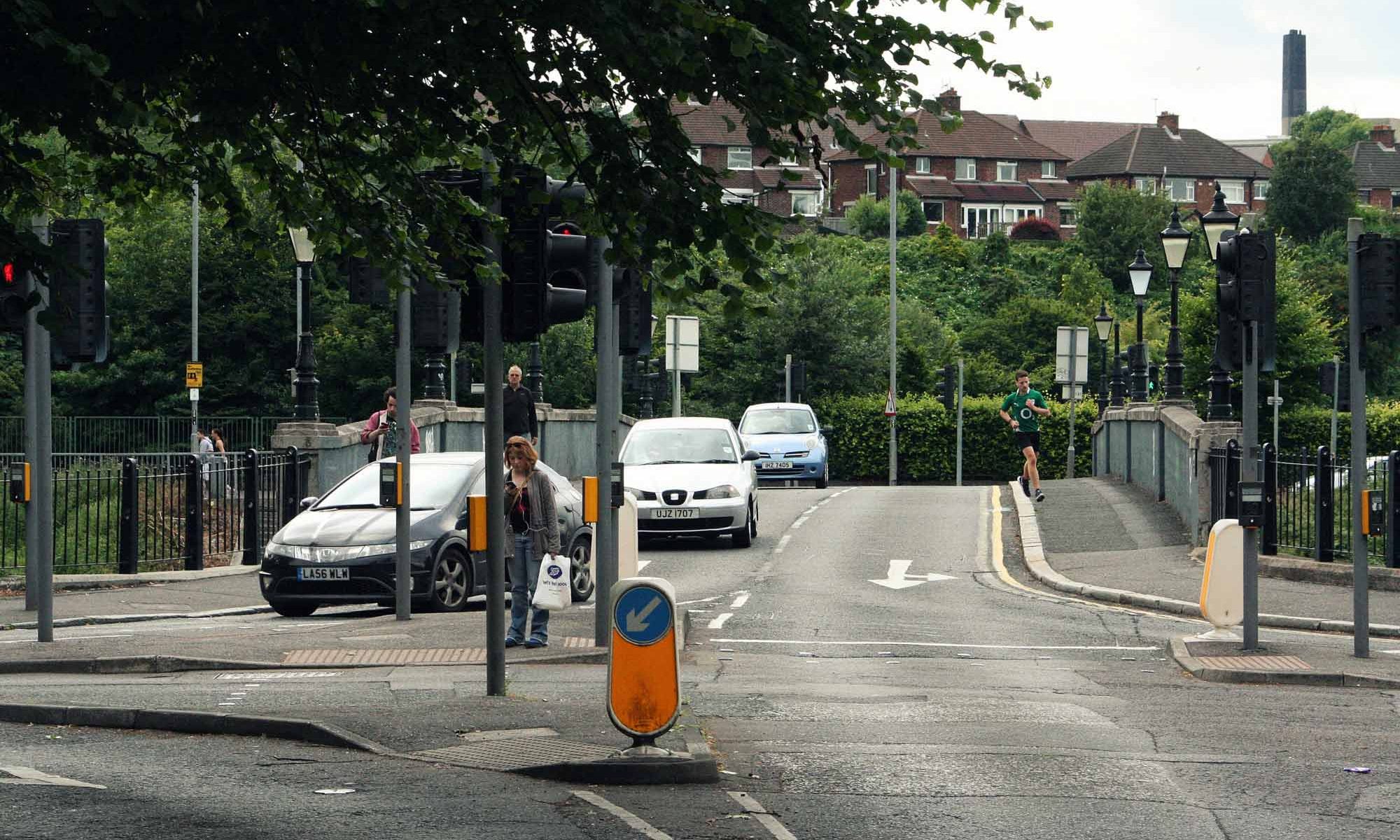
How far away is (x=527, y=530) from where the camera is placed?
44.4 feet

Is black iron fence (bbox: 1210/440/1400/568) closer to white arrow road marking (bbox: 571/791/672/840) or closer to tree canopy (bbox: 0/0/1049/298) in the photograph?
tree canopy (bbox: 0/0/1049/298)

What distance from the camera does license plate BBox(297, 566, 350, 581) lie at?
52.7 feet

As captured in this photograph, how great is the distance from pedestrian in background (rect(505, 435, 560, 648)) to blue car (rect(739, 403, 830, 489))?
23.3 m

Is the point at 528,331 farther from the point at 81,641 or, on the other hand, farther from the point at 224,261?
the point at 224,261

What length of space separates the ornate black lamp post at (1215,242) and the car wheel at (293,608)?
10369 millimetres

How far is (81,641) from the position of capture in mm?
13953

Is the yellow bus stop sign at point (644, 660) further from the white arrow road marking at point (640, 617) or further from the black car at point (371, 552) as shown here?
the black car at point (371, 552)

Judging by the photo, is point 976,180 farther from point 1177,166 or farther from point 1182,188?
point 1182,188

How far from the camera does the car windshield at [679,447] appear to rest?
23531 mm

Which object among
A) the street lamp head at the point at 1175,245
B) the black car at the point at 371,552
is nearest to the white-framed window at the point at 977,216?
the street lamp head at the point at 1175,245

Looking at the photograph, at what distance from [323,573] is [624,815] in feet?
30.6

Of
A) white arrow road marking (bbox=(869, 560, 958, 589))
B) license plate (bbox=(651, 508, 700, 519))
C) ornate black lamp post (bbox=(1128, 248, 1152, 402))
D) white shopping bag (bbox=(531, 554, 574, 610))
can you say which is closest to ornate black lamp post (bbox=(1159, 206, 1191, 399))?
ornate black lamp post (bbox=(1128, 248, 1152, 402))

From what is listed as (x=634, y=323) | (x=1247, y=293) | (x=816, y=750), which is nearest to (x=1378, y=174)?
(x=1247, y=293)

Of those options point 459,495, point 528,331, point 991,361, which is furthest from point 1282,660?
point 991,361
